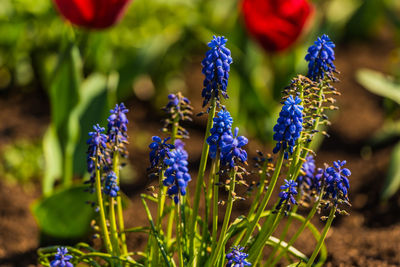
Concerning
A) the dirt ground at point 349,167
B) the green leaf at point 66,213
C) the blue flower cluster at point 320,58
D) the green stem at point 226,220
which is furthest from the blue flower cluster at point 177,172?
the dirt ground at point 349,167

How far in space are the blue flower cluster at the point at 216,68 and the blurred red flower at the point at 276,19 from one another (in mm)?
1132

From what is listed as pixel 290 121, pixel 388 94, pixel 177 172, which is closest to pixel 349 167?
pixel 388 94

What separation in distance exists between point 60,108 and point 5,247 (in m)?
0.56

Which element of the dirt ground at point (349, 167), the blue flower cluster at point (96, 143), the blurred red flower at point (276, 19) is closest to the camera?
the blue flower cluster at point (96, 143)

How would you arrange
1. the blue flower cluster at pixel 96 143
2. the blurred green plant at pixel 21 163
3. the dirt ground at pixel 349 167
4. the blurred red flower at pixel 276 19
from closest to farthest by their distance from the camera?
1. the blue flower cluster at pixel 96 143
2. the dirt ground at pixel 349 167
3. the blurred red flower at pixel 276 19
4. the blurred green plant at pixel 21 163

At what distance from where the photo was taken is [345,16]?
3.98 m

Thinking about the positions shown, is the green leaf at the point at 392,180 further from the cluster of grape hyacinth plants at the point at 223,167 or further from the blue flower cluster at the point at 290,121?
the blue flower cluster at the point at 290,121

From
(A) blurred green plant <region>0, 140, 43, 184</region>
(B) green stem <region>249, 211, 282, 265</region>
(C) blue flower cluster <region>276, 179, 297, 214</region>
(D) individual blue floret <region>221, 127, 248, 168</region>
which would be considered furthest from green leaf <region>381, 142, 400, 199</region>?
(A) blurred green plant <region>0, 140, 43, 184</region>

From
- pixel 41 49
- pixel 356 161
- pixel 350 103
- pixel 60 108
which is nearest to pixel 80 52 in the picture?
pixel 60 108

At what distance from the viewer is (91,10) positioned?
6.31 feet

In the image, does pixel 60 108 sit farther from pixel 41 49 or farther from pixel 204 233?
pixel 41 49

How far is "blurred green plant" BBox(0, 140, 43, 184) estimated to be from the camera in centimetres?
266

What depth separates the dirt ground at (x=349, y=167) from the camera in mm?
2072

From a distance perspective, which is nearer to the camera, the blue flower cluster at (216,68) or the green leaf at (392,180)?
the blue flower cluster at (216,68)
